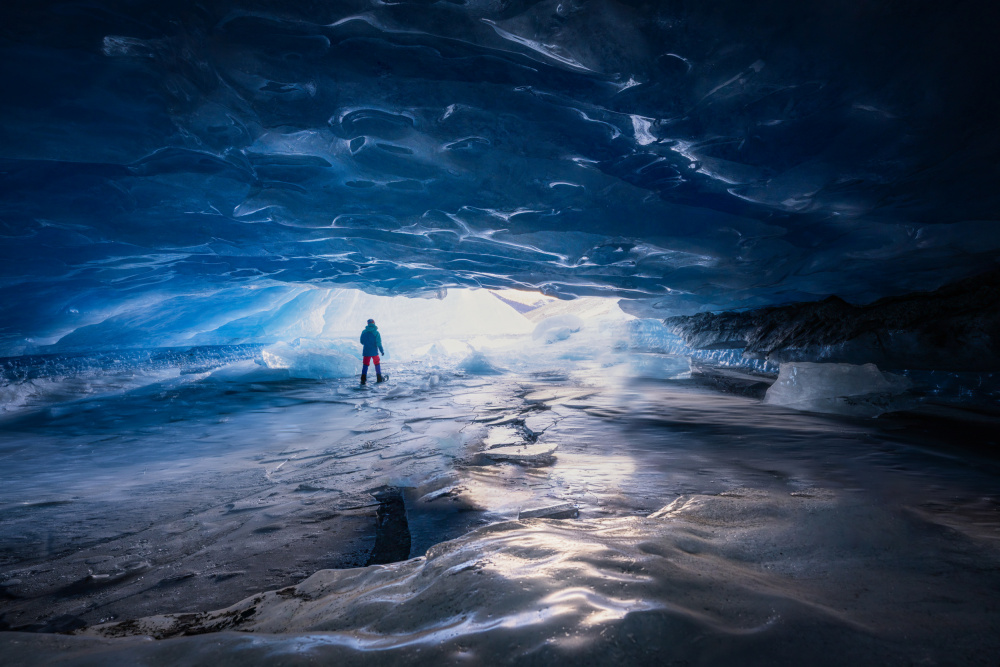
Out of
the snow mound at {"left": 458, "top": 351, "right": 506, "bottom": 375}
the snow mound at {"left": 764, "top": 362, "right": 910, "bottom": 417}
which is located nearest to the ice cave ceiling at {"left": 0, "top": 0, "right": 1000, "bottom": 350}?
the snow mound at {"left": 764, "top": 362, "right": 910, "bottom": 417}

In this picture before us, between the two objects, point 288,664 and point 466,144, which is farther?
point 466,144

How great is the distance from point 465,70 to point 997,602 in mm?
4139

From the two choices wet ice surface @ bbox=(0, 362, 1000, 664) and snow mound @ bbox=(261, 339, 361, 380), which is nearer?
wet ice surface @ bbox=(0, 362, 1000, 664)

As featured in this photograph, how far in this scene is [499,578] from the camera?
53.2 inches

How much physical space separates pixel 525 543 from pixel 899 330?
374 inches

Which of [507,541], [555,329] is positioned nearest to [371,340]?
[507,541]

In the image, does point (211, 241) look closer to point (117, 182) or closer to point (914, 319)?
point (117, 182)

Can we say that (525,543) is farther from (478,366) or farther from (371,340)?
(478,366)

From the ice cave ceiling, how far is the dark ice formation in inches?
19.7

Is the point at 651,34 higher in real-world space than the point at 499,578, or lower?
higher

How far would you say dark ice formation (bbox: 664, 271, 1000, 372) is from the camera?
6.57 m

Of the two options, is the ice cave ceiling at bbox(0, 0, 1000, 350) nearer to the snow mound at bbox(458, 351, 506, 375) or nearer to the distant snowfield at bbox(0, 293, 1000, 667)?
the distant snowfield at bbox(0, 293, 1000, 667)

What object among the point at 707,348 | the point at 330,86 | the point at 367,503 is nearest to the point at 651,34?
the point at 330,86

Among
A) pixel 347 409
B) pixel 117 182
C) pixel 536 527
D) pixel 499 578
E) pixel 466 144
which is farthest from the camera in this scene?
pixel 347 409
